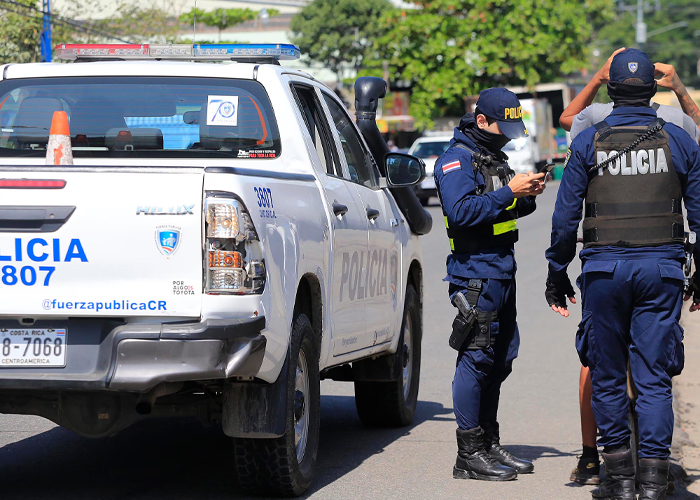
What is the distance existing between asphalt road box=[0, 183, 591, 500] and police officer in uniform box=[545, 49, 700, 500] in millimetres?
697

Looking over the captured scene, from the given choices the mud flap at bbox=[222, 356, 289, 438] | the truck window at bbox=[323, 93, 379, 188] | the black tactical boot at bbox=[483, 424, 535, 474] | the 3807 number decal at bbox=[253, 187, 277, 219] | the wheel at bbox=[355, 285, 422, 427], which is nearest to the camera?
the 3807 number decal at bbox=[253, 187, 277, 219]

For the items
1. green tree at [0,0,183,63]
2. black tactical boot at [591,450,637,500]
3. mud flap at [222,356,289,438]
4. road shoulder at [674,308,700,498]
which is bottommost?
road shoulder at [674,308,700,498]

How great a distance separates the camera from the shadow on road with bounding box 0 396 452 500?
18.0 ft

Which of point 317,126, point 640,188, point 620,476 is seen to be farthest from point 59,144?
point 620,476

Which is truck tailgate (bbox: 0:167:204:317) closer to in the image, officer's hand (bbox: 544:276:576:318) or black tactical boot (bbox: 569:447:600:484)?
officer's hand (bbox: 544:276:576:318)

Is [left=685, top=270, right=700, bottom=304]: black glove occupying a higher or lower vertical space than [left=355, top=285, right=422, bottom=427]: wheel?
higher

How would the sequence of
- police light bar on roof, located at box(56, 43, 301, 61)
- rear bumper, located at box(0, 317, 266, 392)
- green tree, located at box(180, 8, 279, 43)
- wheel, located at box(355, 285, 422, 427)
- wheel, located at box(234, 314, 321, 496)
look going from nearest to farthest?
1. rear bumper, located at box(0, 317, 266, 392)
2. wheel, located at box(234, 314, 321, 496)
3. police light bar on roof, located at box(56, 43, 301, 61)
4. wheel, located at box(355, 285, 422, 427)
5. green tree, located at box(180, 8, 279, 43)

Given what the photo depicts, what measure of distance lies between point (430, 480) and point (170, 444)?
1646 mm

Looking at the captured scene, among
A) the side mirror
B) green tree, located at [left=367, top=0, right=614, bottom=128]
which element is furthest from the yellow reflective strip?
green tree, located at [left=367, top=0, right=614, bottom=128]

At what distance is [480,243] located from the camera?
5844mm

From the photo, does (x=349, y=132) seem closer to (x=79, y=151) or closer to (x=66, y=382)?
(x=79, y=151)

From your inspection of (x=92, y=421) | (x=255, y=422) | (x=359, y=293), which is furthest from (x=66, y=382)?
(x=359, y=293)

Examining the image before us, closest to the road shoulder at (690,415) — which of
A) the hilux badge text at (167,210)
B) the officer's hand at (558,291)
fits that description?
the officer's hand at (558,291)

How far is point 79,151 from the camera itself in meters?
5.79
